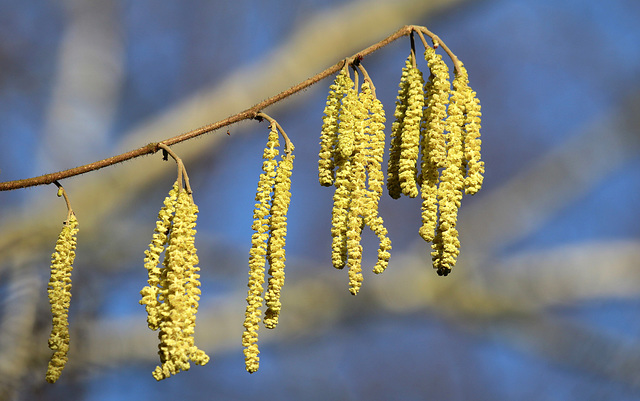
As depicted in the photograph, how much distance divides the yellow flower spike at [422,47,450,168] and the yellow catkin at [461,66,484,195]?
1.3 inches

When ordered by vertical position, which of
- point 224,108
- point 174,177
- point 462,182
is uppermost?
point 224,108

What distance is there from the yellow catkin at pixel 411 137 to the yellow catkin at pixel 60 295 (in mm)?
566

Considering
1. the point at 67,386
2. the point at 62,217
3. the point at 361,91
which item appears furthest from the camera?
the point at 67,386

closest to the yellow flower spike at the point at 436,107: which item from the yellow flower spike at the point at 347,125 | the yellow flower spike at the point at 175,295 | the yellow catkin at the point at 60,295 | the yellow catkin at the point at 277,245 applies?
the yellow flower spike at the point at 347,125

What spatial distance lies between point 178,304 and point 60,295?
0.32m

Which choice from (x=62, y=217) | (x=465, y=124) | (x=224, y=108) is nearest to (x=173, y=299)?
(x=465, y=124)

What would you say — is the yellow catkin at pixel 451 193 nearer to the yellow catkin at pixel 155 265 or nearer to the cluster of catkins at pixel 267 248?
the cluster of catkins at pixel 267 248

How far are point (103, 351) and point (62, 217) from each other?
0.51 meters

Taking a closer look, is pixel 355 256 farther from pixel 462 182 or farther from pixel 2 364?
pixel 2 364

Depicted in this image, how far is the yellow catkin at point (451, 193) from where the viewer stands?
3.34 ft

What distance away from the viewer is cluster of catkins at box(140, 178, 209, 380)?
977 mm

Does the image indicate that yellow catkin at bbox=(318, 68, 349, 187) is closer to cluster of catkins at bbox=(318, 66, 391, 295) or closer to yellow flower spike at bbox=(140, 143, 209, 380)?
cluster of catkins at bbox=(318, 66, 391, 295)

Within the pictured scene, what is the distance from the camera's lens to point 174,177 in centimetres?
270

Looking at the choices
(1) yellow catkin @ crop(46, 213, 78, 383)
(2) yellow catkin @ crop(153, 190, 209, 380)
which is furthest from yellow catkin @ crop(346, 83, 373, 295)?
(1) yellow catkin @ crop(46, 213, 78, 383)
